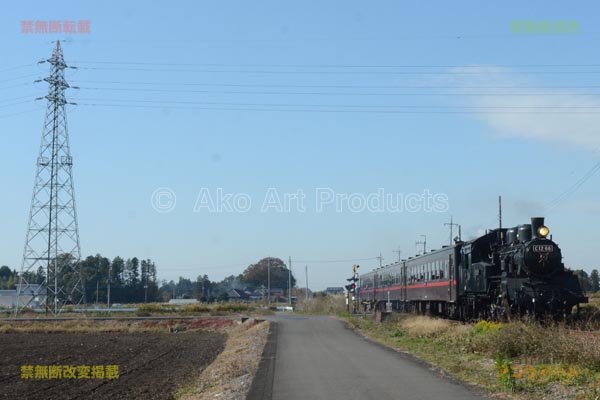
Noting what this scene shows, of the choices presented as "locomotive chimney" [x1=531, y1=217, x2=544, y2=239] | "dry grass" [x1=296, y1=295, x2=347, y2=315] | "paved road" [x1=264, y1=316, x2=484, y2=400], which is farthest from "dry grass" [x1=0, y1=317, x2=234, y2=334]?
"locomotive chimney" [x1=531, y1=217, x2=544, y2=239]

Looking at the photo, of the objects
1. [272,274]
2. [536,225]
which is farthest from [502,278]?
[272,274]

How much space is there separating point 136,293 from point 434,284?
103 meters

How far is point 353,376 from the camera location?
1502 centimetres

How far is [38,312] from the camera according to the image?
6662 cm

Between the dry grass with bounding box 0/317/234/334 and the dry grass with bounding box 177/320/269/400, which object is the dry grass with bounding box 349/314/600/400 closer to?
the dry grass with bounding box 177/320/269/400

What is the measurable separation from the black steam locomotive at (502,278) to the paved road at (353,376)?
482 centimetres

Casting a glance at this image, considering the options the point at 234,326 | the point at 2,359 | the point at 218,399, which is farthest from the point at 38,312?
the point at 218,399

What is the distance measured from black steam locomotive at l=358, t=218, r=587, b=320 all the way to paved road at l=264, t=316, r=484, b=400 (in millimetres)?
4824

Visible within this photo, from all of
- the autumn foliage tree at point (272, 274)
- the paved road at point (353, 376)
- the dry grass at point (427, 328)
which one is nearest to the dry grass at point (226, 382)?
the paved road at point (353, 376)

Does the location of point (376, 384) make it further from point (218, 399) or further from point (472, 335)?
point (472, 335)

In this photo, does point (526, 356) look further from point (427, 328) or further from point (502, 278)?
point (427, 328)

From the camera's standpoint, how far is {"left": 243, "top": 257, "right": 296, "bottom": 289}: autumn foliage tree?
16750cm

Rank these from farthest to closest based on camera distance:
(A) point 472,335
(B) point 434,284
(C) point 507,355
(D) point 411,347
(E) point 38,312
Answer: (E) point 38,312 → (B) point 434,284 → (D) point 411,347 → (A) point 472,335 → (C) point 507,355

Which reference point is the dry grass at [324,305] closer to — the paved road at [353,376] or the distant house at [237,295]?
the paved road at [353,376]
